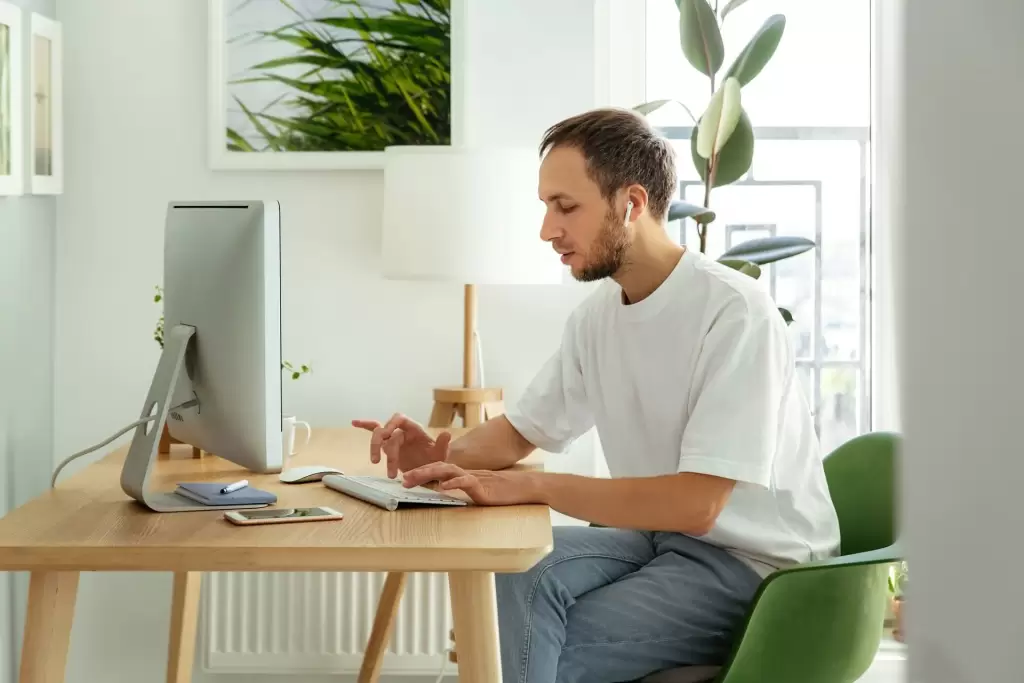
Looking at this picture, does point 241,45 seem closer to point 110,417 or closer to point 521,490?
point 110,417

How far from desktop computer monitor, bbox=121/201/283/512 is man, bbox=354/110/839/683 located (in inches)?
10.4

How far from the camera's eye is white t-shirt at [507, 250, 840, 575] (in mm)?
1581

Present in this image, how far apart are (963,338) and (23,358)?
2661mm

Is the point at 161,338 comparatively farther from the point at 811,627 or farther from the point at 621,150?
Result: the point at 811,627

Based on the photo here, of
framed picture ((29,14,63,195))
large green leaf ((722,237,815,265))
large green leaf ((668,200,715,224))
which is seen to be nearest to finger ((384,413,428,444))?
large green leaf ((668,200,715,224))

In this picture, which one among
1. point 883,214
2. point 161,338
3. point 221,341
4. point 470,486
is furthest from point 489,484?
point 883,214

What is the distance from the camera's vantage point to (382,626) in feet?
8.30

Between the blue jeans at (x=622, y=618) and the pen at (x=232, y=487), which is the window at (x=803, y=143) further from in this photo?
the pen at (x=232, y=487)

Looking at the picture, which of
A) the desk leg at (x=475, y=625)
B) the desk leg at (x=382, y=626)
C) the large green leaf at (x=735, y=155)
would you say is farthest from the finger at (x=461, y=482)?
the large green leaf at (x=735, y=155)

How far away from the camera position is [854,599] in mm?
1604

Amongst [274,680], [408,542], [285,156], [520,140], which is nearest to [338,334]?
[285,156]

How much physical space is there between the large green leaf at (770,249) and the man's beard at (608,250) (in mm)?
807

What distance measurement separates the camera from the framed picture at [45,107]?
257 cm

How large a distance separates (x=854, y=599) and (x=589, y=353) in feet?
1.94
